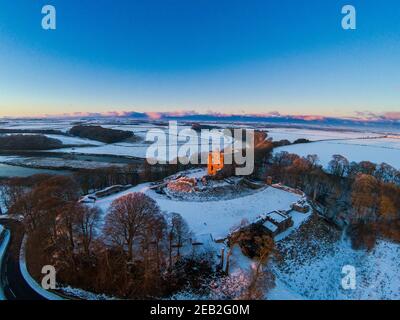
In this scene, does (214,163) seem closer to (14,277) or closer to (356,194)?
(356,194)

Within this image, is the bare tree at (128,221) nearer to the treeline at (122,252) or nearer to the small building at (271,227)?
the treeline at (122,252)

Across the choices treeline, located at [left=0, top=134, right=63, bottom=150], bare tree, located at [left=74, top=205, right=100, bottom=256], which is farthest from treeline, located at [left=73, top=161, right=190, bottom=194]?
treeline, located at [left=0, top=134, right=63, bottom=150]

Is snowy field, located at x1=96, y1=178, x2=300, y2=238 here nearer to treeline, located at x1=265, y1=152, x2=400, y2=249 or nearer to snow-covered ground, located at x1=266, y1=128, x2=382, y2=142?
treeline, located at x1=265, y1=152, x2=400, y2=249

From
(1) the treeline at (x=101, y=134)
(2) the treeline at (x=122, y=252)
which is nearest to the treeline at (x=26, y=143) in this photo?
(1) the treeline at (x=101, y=134)
